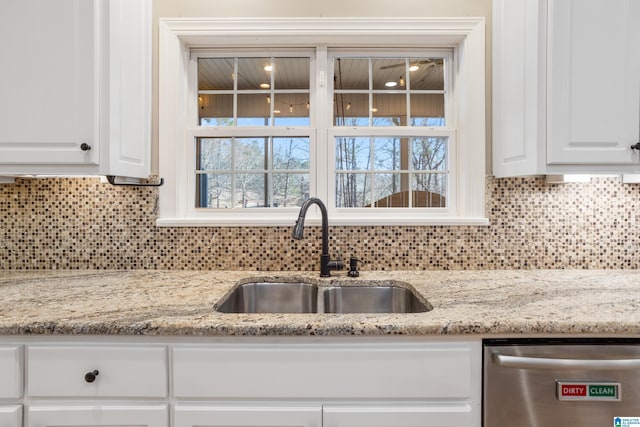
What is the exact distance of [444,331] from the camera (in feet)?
3.56

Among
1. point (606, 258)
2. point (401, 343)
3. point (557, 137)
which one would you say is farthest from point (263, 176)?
point (606, 258)

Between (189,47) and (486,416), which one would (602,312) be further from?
(189,47)

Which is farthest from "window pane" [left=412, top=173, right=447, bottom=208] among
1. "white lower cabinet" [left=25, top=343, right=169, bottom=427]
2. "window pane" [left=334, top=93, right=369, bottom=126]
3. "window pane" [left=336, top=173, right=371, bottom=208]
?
"white lower cabinet" [left=25, top=343, right=169, bottom=427]

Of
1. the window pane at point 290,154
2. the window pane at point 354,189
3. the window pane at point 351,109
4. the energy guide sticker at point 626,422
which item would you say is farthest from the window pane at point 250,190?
the energy guide sticker at point 626,422

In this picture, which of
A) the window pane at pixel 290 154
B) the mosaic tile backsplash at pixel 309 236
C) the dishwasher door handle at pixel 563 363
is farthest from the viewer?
the window pane at pixel 290 154

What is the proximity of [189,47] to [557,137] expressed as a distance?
176cm

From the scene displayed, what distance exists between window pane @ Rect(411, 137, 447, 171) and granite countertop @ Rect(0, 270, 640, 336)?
1.94 ft

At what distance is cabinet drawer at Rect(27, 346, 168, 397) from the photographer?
1113 millimetres

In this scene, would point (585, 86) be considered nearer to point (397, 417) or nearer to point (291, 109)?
point (291, 109)

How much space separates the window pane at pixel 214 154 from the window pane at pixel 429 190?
100 centimetres

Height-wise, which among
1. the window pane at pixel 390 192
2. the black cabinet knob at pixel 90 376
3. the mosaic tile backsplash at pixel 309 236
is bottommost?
the black cabinet knob at pixel 90 376

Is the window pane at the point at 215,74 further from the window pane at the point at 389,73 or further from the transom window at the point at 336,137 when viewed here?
the window pane at the point at 389,73

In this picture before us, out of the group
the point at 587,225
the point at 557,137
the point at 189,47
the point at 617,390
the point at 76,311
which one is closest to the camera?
the point at 617,390

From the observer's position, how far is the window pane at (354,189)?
1.99m
